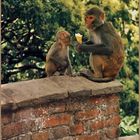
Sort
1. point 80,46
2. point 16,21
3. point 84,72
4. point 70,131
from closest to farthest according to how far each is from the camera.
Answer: point 70,131, point 84,72, point 80,46, point 16,21

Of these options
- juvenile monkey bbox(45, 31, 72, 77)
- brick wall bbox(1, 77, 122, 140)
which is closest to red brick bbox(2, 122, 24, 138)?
brick wall bbox(1, 77, 122, 140)

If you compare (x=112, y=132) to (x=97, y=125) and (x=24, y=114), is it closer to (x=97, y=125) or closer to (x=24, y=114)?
(x=97, y=125)

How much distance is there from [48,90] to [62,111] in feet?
0.68

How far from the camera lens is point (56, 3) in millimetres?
9609

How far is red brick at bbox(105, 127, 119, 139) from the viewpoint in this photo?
434cm

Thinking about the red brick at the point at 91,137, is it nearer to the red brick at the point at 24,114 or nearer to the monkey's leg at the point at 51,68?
the red brick at the point at 24,114

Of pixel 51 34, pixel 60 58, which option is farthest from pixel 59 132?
pixel 51 34

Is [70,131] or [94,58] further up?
[94,58]

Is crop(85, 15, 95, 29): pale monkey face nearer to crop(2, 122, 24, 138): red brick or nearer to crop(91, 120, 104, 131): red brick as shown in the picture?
crop(91, 120, 104, 131): red brick

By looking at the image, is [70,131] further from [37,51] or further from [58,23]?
[37,51]

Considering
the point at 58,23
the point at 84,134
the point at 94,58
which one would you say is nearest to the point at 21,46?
the point at 58,23

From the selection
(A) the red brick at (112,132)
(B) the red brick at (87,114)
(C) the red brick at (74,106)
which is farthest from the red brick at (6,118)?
(A) the red brick at (112,132)

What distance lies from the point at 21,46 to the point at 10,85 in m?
7.10

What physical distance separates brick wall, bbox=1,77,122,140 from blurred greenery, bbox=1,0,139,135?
4.77 m
